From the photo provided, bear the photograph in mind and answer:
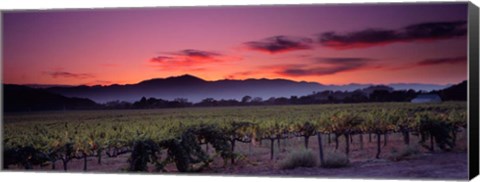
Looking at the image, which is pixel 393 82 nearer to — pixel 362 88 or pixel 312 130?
pixel 362 88

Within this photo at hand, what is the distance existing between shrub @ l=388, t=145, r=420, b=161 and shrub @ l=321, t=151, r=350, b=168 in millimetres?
506

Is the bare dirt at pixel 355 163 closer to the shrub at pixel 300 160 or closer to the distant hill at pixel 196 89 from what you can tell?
the shrub at pixel 300 160

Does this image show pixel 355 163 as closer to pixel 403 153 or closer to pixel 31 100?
pixel 403 153

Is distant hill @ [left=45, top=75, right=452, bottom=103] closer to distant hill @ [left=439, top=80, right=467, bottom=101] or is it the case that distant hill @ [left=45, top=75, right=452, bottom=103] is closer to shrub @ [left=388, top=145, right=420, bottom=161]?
distant hill @ [left=439, top=80, right=467, bottom=101]

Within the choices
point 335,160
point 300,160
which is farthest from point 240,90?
point 335,160

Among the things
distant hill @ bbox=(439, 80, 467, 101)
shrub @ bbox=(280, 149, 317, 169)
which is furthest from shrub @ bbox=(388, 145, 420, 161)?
shrub @ bbox=(280, 149, 317, 169)

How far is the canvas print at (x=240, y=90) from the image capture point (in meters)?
11.2

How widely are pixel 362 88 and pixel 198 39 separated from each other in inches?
77.3

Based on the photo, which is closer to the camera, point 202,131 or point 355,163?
point 355,163

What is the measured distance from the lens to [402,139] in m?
11.4

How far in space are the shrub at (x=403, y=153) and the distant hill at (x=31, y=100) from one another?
3.70 metres

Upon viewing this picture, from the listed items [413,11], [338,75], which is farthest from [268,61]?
[413,11]

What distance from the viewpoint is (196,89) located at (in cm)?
1191

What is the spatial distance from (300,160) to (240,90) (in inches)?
41.4
